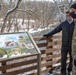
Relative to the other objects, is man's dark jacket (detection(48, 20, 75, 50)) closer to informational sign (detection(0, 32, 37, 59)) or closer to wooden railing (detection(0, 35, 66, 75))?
wooden railing (detection(0, 35, 66, 75))

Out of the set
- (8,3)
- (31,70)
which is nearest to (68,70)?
(31,70)

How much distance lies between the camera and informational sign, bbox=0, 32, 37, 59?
4246 mm

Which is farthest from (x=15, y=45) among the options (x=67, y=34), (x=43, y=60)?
(x=43, y=60)

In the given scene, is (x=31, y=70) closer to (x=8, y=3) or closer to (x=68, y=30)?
(x=68, y=30)

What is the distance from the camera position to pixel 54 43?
646 cm

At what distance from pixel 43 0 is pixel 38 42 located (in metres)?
21.3

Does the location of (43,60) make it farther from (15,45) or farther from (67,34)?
(15,45)

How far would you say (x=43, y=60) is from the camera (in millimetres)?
6074

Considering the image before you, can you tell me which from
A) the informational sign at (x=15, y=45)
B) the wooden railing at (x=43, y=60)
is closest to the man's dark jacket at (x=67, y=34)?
the wooden railing at (x=43, y=60)

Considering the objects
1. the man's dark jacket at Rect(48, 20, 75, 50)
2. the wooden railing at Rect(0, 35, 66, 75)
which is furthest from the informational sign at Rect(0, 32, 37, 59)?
the man's dark jacket at Rect(48, 20, 75, 50)

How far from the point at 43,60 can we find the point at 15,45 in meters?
1.76

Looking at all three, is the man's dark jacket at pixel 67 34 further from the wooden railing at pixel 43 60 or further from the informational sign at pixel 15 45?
the informational sign at pixel 15 45

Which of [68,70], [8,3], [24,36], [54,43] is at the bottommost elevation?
[68,70]

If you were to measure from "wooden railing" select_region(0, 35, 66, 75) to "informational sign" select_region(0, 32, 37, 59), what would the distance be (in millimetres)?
661
